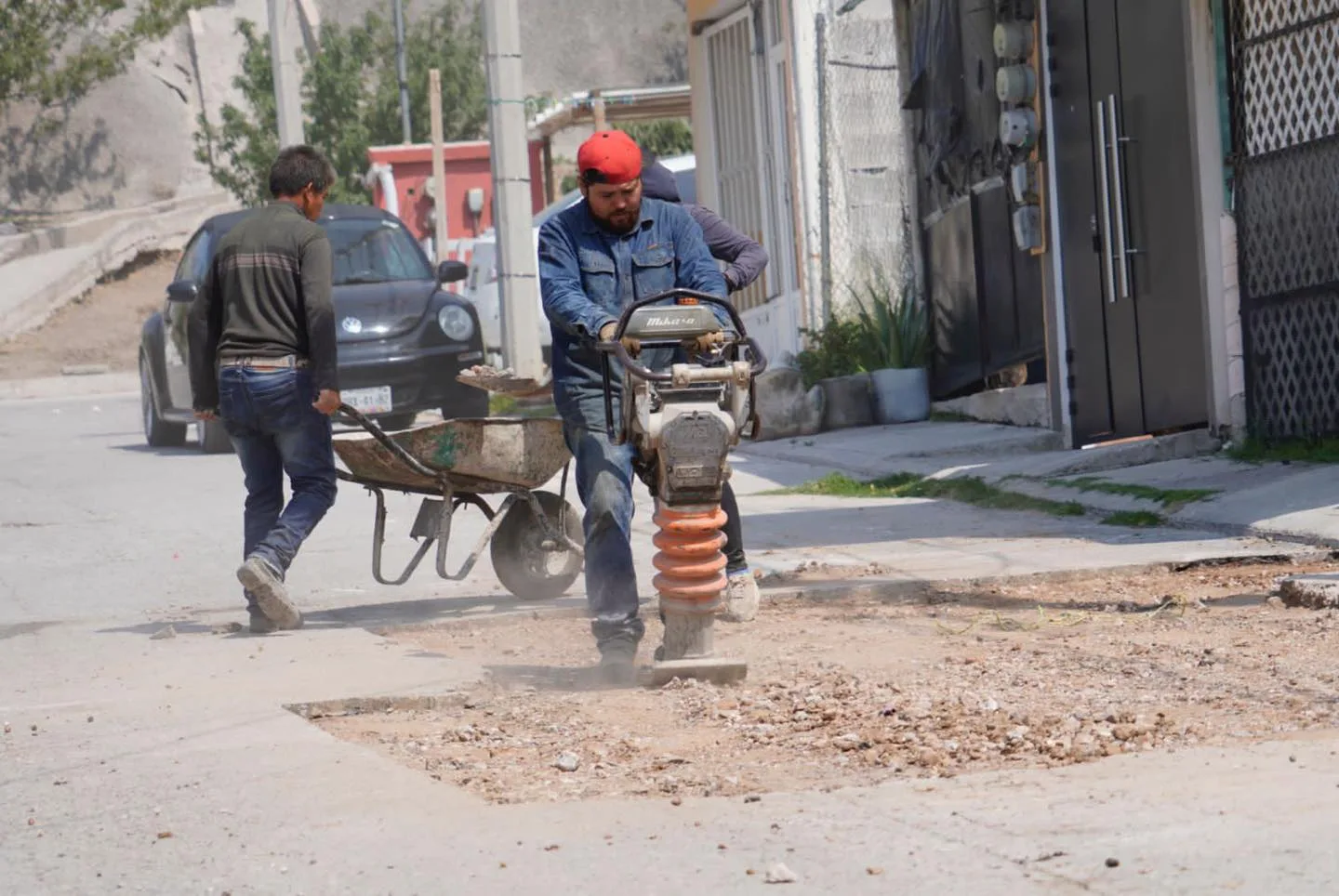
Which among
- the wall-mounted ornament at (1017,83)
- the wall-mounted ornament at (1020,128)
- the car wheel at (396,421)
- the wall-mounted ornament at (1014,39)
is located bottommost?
the car wheel at (396,421)

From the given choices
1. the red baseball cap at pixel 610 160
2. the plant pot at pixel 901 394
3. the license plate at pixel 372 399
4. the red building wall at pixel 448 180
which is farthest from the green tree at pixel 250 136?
the red baseball cap at pixel 610 160

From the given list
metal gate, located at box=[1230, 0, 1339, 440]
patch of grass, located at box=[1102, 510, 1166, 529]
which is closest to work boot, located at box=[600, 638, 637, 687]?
patch of grass, located at box=[1102, 510, 1166, 529]

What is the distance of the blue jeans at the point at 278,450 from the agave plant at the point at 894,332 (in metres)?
7.59

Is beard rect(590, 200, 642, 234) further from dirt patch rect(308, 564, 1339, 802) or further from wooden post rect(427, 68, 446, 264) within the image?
wooden post rect(427, 68, 446, 264)

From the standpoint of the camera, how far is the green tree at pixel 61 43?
39.7 meters

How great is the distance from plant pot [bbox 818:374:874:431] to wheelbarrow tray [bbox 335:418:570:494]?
22.2 ft

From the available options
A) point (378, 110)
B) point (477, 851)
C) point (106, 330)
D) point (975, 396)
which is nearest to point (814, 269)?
point (975, 396)

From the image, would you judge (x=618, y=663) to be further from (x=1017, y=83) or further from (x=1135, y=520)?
(x=1017, y=83)

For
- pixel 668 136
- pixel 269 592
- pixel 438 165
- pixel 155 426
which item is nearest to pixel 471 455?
pixel 269 592

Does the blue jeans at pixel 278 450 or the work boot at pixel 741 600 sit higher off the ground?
the blue jeans at pixel 278 450

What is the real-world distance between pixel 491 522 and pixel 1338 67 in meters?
4.69

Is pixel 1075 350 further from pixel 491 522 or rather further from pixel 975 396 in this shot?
pixel 491 522

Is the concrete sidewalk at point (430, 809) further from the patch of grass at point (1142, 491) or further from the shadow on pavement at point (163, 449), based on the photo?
the shadow on pavement at point (163, 449)

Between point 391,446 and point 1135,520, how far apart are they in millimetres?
3498
